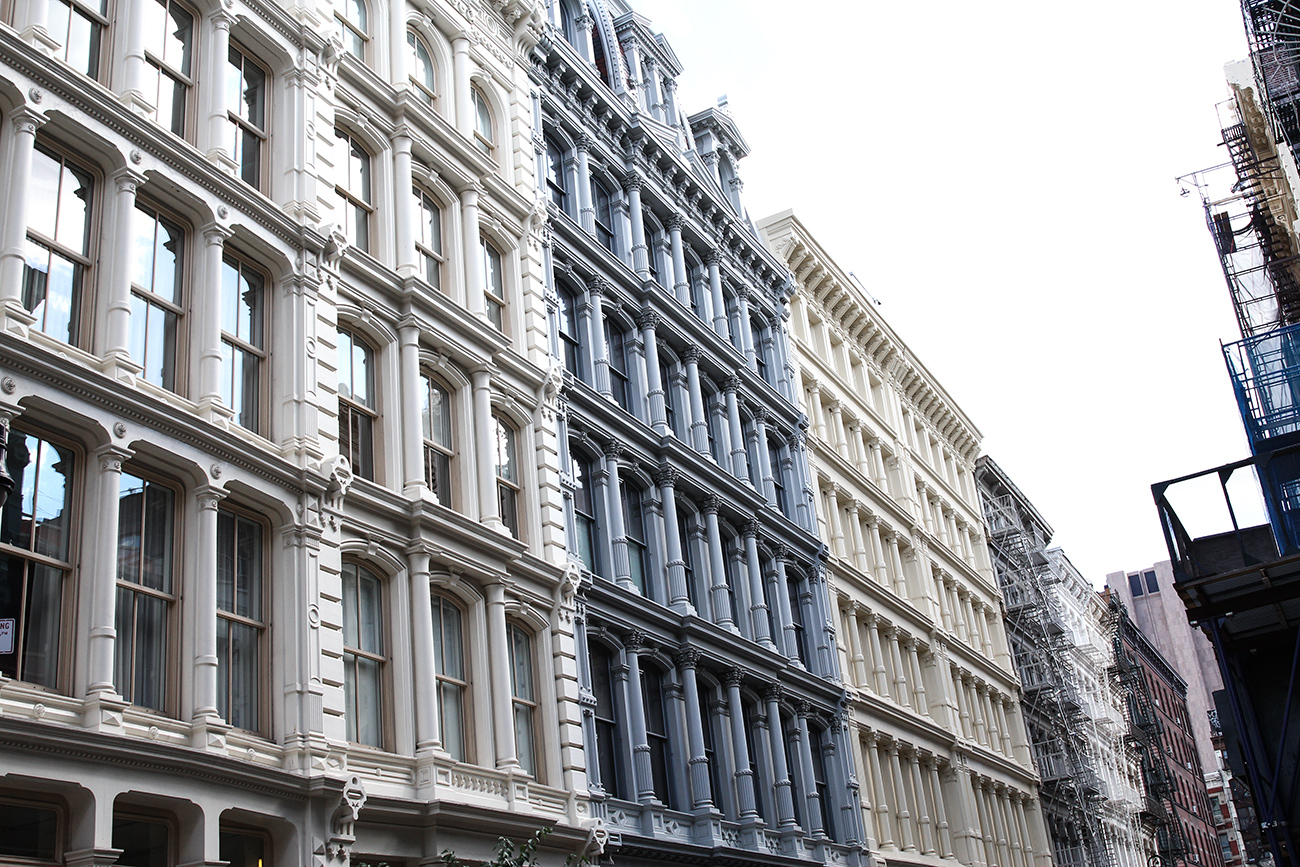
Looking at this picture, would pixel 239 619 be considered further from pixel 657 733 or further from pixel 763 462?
pixel 763 462

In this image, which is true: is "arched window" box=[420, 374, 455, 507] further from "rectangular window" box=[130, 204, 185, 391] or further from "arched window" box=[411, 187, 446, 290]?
"rectangular window" box=[130, 204, 185, 391]

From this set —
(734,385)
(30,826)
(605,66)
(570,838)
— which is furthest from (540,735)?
(605,66)

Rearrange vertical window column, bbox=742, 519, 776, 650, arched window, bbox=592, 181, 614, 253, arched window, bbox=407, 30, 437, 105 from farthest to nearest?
arched window, bbox=592, 181, 614, 253, vertical window column, bbox=742, 519, 776, 650, arched window, bbox=407, 30, 437, 105

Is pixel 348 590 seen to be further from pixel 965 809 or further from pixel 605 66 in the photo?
pixel 965 809

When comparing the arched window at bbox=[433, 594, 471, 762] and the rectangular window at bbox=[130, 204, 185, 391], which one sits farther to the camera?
the arched window at bbox=[433, 594, 471, 762]

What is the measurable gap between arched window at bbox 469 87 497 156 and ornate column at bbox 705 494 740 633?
973 centimetres

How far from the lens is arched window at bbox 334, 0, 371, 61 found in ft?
79.0

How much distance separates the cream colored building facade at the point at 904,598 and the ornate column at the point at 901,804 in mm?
47

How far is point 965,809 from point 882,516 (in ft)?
32.3

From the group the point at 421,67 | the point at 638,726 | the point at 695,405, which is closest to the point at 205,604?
the point at 638,726

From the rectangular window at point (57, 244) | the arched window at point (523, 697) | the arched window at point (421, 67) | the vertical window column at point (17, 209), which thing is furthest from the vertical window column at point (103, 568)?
the arched window at point (421, 67)

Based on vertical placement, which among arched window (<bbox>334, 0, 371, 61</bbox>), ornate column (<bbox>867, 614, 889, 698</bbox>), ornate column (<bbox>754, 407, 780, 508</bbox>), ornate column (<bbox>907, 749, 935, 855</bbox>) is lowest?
ornate column (<bbox>907, 749, 935, 855</bbox>)

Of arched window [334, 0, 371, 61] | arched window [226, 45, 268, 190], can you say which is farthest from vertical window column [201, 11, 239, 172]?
arched window [334, 0, 371, 61]

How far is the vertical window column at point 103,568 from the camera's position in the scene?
47.4 ft
